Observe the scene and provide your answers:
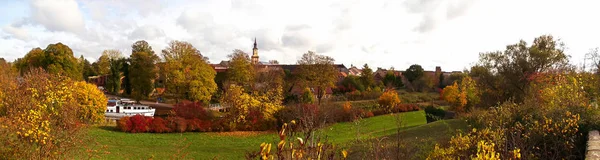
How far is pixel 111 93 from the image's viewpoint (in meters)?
47.0

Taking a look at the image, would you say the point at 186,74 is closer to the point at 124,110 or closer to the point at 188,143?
the point at 124,110

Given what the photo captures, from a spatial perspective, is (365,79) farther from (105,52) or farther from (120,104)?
(105,52)

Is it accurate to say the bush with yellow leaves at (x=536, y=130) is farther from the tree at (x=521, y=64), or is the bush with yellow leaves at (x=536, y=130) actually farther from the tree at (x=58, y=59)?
the tree at (x=58, y=59)

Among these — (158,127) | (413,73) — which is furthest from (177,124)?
(413,73)

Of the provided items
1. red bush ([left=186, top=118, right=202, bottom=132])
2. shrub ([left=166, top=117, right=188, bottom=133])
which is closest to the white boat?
shrub ([left=166, top=117, right=188, bottom=133])

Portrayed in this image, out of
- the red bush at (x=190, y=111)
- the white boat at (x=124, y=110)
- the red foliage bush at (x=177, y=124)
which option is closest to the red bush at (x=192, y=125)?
the red foliage bush at (x=177, y=124)

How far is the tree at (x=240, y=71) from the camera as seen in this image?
38.9m

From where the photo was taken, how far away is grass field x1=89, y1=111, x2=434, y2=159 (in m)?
15.7

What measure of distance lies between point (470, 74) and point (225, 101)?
17.1 m

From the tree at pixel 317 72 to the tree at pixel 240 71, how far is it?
580cm

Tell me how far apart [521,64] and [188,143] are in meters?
18.7

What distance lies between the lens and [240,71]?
128ft

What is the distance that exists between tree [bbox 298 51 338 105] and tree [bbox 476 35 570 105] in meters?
17.0

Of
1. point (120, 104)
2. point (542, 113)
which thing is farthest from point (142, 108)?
point (542, 113)
